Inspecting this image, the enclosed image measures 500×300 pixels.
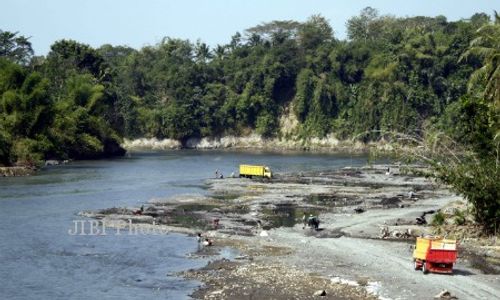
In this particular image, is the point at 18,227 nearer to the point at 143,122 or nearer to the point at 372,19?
the point at 143,122

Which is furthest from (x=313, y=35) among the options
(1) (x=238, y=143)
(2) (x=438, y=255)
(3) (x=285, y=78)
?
(2) (x=438, y=255)

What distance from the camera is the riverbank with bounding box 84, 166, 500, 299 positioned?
3484 cm

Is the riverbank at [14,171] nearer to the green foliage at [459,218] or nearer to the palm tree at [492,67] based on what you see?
the palm tree at [492,67]

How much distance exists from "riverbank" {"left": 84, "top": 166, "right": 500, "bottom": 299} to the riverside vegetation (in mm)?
35879

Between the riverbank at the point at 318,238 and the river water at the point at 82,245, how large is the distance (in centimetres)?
244

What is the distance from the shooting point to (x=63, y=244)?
4800cm

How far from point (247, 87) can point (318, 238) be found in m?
123

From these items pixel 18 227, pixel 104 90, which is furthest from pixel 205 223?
pixel 104 90

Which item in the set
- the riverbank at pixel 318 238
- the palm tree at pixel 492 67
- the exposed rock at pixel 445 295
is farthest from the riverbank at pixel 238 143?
the exposed rock at pixel 445 295

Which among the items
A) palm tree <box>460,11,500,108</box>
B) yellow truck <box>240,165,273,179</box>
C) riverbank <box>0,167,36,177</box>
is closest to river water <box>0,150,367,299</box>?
riverbank <box>0,167,36,177</box>

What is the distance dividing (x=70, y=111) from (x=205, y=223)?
67.1m

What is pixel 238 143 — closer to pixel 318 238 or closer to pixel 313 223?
pixel 313 223

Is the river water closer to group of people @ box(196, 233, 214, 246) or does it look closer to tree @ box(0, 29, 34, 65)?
group of people @ box(196, 233, 214, 246)

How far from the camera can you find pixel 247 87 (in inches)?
6713
